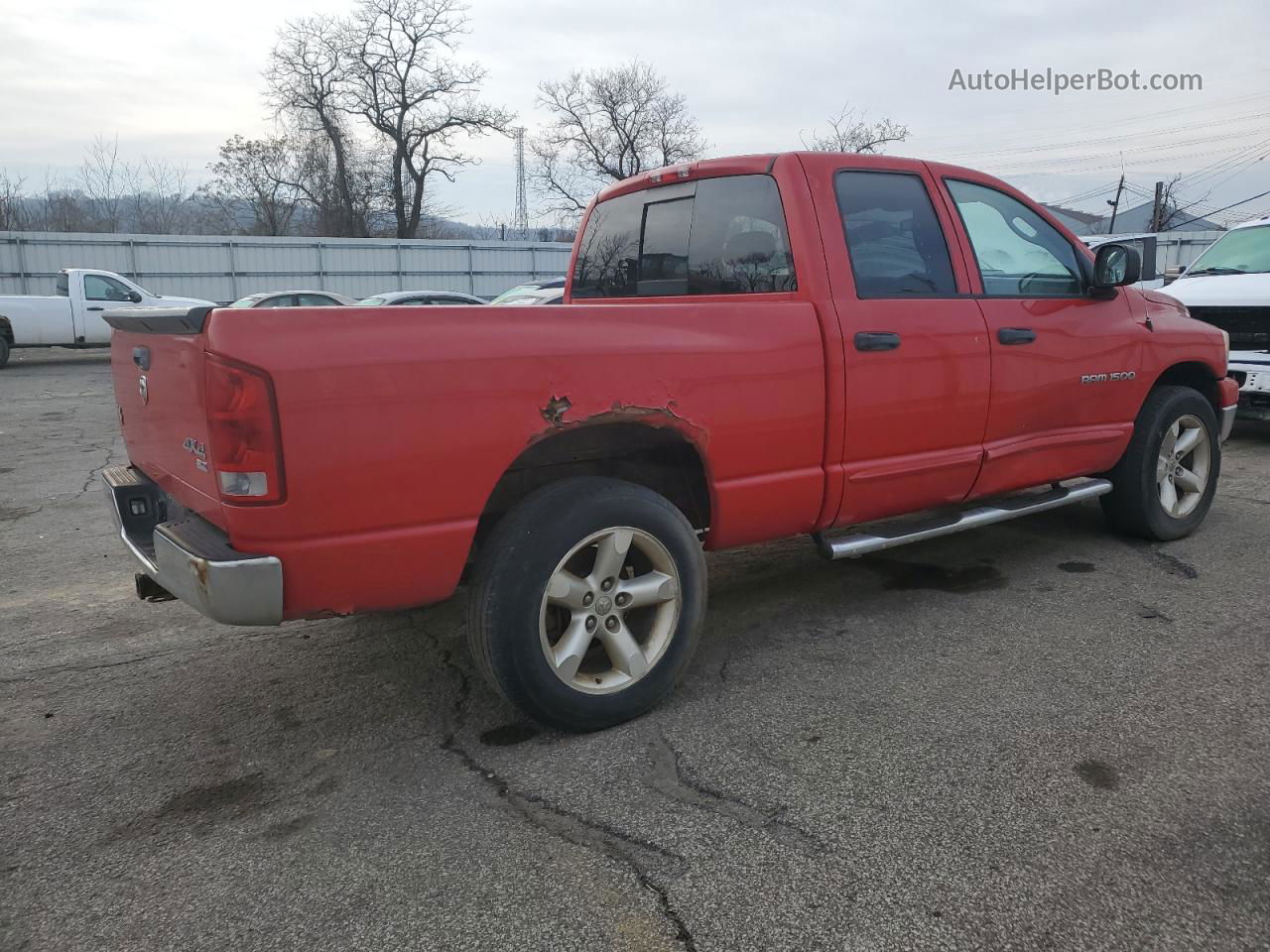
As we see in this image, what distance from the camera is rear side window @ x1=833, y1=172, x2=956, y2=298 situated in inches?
145

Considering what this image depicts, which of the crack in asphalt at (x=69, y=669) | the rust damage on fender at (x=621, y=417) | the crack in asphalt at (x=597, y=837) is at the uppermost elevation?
the rust damage on fender at (x=621, y=417)

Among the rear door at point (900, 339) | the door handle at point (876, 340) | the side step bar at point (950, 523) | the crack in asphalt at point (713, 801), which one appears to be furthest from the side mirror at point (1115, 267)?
the crack in asphalt at point (713, 801)

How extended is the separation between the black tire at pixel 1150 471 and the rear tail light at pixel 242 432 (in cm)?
429

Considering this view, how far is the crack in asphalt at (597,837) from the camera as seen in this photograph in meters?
2.21

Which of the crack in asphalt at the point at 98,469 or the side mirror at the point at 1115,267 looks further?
the crack in asphalt at the point at 98,469

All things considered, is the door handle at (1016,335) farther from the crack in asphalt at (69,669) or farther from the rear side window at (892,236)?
the crack in asphalt at (69,669)

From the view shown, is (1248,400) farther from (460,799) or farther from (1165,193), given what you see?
(1165,193)

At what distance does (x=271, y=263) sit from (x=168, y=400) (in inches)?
1056

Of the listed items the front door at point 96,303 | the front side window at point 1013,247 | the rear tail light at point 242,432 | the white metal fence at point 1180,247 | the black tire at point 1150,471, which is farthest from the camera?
the white metal fence at point 1180,247

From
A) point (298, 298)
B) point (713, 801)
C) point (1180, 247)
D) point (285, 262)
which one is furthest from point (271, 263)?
point (713, 801)

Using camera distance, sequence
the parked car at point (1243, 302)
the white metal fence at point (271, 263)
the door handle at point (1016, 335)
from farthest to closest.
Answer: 1. the white metal fence at point (271, 263)
2. the parked car at point (1243, 302)
3. the door handle at point (1016, 335)

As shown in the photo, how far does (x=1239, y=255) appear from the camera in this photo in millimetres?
8672

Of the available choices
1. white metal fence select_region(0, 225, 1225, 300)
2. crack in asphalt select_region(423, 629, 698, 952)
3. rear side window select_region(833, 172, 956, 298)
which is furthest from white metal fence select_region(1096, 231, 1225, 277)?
crack in asphalt select_region(423, 629, 698, 952)

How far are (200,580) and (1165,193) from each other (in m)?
56.9
